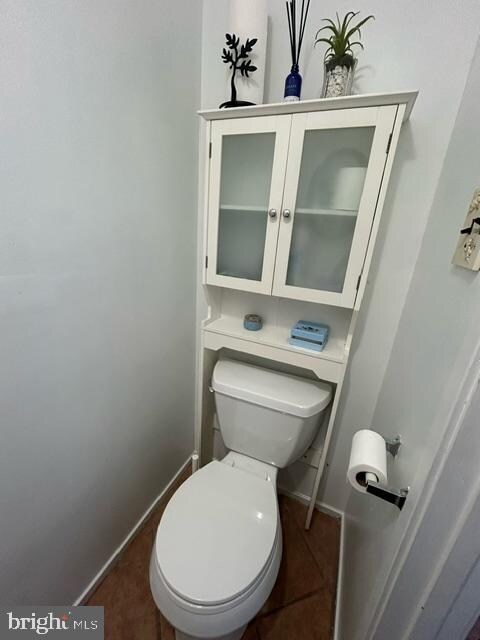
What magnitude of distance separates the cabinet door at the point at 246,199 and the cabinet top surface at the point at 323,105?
0.06ft

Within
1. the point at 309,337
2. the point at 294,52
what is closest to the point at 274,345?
the point at 309,337

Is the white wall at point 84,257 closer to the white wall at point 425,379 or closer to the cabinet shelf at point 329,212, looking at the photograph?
the cabinet shelf at point 329,212

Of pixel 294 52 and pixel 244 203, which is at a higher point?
pixel 294 52

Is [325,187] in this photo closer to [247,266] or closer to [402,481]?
[247,266]

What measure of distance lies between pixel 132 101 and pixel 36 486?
1.19 metres

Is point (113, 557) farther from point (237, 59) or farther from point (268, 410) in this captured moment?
point (237, 59)

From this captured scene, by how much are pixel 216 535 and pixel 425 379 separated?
2.58 feet

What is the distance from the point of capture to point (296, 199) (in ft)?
2.95

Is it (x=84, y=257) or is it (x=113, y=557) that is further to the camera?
(x=113, y=557)

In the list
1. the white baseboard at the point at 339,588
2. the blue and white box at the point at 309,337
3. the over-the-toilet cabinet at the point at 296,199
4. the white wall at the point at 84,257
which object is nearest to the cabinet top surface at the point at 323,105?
the over-the-toilet cabinet at the point at 296,199

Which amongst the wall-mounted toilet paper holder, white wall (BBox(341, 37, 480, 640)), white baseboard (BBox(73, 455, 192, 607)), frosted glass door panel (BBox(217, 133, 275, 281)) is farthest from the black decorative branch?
white baseboard (BBox(73, 455, 192, 607))

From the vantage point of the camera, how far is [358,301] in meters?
0.90

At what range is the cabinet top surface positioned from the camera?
0.70 m

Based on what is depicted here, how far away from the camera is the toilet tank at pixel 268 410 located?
1.06 meters
